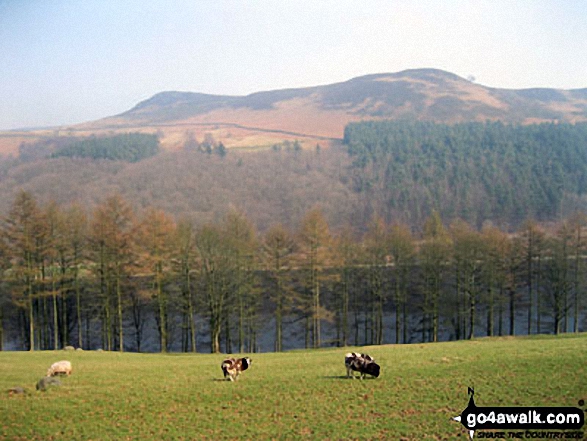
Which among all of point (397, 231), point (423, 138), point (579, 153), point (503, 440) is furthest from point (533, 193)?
point (503, 440)

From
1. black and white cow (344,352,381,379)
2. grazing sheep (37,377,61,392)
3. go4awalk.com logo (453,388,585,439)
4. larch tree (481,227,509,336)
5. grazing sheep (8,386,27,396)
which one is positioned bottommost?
larch tree (481,227,509,336)

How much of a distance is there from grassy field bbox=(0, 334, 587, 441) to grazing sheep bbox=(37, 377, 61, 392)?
412 millimetres

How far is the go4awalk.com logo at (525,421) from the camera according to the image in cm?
1597

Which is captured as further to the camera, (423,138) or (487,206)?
(423,138)

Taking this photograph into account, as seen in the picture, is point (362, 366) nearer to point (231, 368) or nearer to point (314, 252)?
point (231, 368)

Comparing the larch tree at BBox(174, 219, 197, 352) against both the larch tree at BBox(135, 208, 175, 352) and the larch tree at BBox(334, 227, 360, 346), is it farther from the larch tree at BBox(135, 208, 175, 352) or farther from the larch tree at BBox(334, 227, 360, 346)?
the larch tree at BBox(334, 227, 360, 346)

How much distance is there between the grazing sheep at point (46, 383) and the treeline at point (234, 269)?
22.7 meters

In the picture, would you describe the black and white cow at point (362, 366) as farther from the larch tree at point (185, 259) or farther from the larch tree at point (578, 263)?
the larch tree at point (578, 263)

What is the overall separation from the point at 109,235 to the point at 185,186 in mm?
90806

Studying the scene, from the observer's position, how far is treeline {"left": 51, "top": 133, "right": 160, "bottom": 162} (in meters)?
154

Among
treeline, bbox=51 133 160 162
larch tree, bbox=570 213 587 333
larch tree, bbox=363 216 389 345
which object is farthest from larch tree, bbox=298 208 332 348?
treeline, bbox=51 133 160 162

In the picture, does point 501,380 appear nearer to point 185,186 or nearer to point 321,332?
point 321,332

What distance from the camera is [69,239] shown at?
48188mm

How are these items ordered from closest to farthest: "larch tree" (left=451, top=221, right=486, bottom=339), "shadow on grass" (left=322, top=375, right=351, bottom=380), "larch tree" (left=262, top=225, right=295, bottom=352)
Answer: "shadow on grass" (left=322, top=375, right=351, bottom=380), "larch tree" (left=262, top=225, right=295, bottom=352), "larch tree" (left=451, top=221, right=486, bottom=339)
